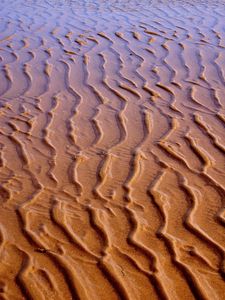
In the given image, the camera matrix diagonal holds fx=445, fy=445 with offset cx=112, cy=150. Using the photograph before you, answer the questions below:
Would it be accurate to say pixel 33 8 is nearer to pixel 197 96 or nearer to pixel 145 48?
pixel 145 48

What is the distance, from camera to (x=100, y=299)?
7.88 ft

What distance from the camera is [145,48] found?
21.9 feet

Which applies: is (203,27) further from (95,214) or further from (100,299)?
(100,299)

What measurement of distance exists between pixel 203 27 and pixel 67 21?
8.29 feet

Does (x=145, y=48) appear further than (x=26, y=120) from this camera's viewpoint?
Yes

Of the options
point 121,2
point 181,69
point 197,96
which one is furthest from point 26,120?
point 121,2

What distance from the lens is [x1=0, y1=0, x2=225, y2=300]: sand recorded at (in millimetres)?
2564

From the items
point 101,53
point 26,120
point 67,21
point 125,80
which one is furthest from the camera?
point 67,21

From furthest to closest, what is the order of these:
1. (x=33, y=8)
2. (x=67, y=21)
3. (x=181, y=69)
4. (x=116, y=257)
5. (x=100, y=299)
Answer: (x=33, y=8)
(x=67, y=21)
(x=181, y=69)
(x=116, y=257)
(x=100, y=299)

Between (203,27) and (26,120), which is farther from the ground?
(203,27)

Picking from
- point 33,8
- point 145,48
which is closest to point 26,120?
point 145,48

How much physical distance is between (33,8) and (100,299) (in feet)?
27.8

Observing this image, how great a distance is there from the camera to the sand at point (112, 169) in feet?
8.41

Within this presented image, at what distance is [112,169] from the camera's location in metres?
3.56
